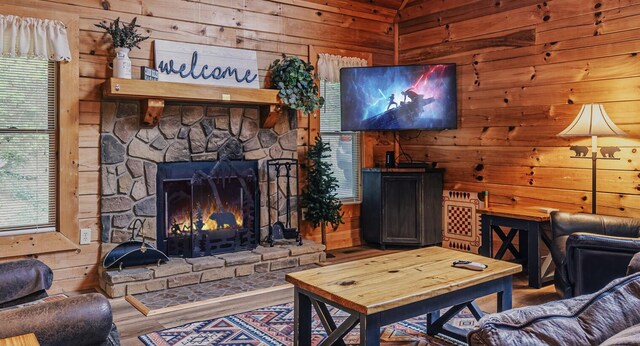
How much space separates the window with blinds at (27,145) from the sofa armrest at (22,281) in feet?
6.10

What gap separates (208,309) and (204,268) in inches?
26.4

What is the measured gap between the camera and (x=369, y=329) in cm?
222

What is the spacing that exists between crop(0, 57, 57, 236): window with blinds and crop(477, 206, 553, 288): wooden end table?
3.69 m

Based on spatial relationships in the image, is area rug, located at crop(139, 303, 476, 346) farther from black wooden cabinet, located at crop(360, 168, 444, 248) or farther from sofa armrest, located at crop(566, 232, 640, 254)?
black wooden cabinet, located at crop(360, 168, 444, 248)

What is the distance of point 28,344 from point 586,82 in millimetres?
4507

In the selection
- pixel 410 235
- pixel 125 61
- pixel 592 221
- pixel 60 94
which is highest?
pixel 125 61

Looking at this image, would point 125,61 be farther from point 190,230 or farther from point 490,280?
point 490,280

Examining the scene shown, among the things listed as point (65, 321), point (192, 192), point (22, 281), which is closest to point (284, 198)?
point (192, 192)

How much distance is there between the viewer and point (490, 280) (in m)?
2.70

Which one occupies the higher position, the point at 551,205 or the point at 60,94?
the point at 60,94

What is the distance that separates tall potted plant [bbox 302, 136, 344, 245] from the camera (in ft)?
16.9

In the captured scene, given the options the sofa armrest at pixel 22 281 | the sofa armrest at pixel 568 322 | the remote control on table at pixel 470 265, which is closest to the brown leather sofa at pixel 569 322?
the sofa armrest at pixel 568 322

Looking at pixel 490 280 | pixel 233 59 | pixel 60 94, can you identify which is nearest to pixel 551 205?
pixel 490 280

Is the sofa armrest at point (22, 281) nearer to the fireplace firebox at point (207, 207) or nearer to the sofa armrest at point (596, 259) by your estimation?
the fireplace firebox at point (207, 207)
